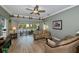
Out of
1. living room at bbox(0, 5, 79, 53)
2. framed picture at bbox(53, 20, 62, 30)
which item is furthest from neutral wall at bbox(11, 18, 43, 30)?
framed picture at bbox(53, 20, 62, 30)

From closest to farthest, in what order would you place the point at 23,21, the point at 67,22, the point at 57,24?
the point at 23,21 < the point at 57,24 < the point at 67,22

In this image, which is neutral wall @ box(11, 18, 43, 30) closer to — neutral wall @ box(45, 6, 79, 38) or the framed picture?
neutral wall @ box(45, 6, 79, 38)

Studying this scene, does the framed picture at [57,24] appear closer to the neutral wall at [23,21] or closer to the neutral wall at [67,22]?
the neutral wall at [67,22]

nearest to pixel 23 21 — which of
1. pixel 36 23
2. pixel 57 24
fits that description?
pixel 36 23

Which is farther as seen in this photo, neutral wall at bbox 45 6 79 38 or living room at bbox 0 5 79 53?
neutral wall at bbox 45 6 79 38

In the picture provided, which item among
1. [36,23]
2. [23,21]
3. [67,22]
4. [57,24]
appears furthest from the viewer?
[67,22]

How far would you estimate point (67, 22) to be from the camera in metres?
3.90

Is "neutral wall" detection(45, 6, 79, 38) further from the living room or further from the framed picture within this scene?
the framed picture

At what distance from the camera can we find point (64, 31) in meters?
4.11

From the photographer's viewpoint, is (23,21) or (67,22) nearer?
(23,21)

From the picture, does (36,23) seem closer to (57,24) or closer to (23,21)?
(23,21)

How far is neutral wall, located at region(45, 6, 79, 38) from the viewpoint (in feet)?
11.7
